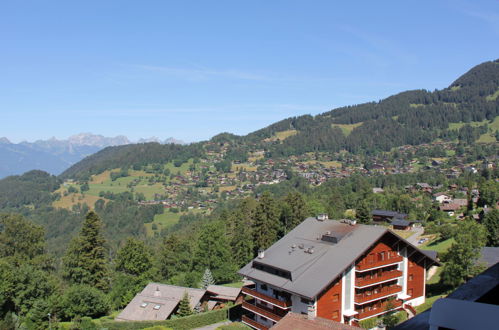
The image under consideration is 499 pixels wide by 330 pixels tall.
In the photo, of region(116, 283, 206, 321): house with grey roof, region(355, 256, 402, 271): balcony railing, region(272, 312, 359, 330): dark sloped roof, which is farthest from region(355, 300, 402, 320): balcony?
region(116, 283, 206, 321): house with grey roof

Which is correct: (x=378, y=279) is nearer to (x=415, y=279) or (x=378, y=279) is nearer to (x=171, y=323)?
(x=415, y=279)

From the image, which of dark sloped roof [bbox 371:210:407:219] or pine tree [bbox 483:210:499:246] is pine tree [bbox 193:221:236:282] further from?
dark sloped roof [bbox 371:210:407:219]

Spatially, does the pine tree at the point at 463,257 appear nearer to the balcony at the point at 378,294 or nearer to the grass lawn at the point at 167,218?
the balcony at the point at 378,294

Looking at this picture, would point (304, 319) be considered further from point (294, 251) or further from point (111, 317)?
point (111, 317)

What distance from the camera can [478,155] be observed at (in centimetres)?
19312

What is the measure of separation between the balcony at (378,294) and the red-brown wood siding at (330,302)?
1.98 meters

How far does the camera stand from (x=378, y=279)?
35.2 metres

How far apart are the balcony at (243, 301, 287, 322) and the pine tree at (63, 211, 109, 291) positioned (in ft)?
74.2

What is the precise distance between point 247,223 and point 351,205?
41.0 m

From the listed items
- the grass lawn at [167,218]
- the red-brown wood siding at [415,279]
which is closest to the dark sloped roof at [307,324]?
the red-brown wood siding at [415,279]

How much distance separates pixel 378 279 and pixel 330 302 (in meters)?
5.42

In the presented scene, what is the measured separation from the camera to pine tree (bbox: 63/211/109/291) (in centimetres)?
→ 5112

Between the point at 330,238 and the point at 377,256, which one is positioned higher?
the point at 330,238

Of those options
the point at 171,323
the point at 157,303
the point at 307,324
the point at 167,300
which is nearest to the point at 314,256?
the point at 307,324
